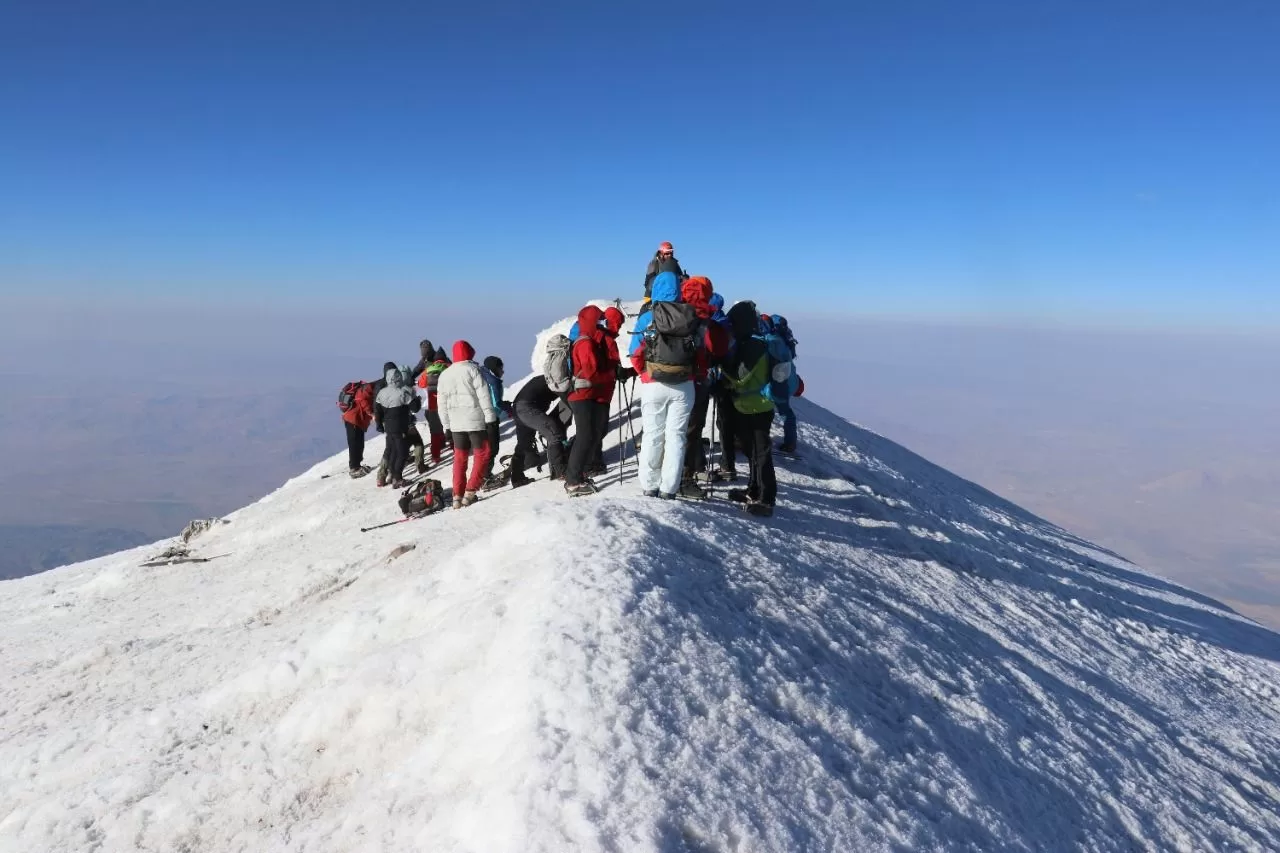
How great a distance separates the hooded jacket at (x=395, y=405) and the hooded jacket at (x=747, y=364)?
8848mm

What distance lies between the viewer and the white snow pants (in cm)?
859

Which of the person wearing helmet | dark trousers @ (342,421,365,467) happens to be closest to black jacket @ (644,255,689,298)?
the person wearing helmet

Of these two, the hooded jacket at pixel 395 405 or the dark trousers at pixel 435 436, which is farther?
the dark trousers at pixel 435 436

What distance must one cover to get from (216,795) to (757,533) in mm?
5893

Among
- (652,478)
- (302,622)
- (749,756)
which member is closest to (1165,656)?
(652,478)

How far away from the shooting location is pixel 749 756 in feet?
13.9

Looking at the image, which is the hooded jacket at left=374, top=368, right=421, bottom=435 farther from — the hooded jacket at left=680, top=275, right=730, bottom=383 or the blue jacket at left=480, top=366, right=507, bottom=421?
the hooded jacket at left=680, top=275, right=730, bottom=383

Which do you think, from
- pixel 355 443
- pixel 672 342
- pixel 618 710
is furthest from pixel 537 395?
pixel 355 443

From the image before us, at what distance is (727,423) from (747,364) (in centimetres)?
178

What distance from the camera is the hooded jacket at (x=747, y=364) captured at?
30.4 ft

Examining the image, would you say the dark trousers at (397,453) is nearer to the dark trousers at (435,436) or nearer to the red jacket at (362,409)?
the dark trousers at (435,436)

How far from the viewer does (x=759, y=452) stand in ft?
30.8

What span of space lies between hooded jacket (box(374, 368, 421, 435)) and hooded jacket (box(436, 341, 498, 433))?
12.9ft

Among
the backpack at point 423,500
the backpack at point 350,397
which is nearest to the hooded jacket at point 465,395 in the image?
the backpack at point 423,500
